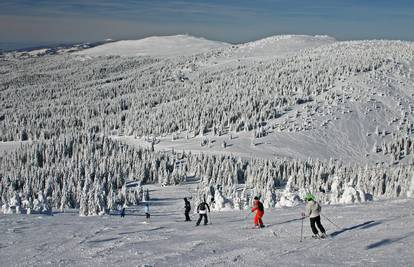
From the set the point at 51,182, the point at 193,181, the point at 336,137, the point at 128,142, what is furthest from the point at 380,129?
the point at 51,182

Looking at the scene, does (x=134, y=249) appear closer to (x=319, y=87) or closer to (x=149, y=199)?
(x=149, y=199)

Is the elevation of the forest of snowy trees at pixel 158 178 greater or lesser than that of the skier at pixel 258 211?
lesser

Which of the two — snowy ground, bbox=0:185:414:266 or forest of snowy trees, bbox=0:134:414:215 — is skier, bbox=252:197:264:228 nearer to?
snowy ground, bbox=0:185:414:266

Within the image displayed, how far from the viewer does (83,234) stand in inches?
1012

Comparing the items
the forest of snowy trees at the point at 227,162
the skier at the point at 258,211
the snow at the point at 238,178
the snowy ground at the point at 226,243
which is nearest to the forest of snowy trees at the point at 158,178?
the forest of snowy trees at the point at 227,162

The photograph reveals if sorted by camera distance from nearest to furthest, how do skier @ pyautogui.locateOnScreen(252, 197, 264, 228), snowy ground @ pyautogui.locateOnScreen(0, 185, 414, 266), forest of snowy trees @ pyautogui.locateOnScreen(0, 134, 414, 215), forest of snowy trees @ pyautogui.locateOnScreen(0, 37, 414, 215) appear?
snowy ground @ pyautogui.locateOnScreen(0, 185, 414, 266) < skier @ pyautogui.locateOnScreen(252, 197, 264, 228) < forest of snowy trees @ pyautogui.locateOnScreen(0, 134, 414, 215) < forest of snowy trees @ pyautogui.locateOnScreen(0, 37, 414, 215)

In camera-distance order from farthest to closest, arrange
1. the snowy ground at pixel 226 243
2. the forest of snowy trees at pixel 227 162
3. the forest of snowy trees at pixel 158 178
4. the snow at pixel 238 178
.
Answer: the forest of snowy trees at pixel 227 162, the forest of snowy trees at pixel 158 178, the snow at pixel 238 178, the snowy ground at pixel 226 243

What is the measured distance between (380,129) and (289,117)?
89.5 feet

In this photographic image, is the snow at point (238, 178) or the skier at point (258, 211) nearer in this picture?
the snow at point (238, 178)

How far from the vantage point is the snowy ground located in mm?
18125

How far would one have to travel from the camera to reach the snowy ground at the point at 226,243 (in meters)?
18.1

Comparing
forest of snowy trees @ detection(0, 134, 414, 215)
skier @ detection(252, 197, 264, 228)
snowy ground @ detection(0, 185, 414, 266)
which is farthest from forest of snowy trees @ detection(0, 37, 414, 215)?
skier @ detection(252, 197, 264, 228)

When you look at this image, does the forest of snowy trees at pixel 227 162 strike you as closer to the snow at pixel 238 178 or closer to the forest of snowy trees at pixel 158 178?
the forest of snowy trees at pixel 158 178

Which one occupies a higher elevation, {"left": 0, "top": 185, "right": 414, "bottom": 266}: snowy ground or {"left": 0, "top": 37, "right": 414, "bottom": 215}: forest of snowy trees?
{"left": 0, "top": 185, "right": 414, "bottom": 266}: snowy ground
